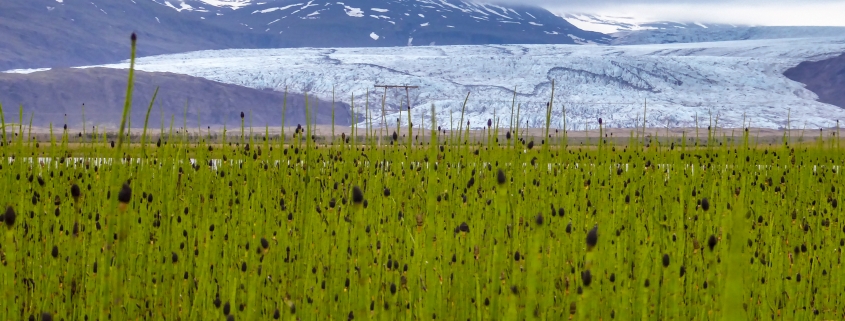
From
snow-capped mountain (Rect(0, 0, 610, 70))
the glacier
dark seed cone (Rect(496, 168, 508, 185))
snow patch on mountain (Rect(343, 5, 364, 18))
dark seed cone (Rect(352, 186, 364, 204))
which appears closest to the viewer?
dark seed cone (Rect(352, 186, 364, 204))

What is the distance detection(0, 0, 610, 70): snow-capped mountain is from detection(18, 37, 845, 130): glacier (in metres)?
93.8

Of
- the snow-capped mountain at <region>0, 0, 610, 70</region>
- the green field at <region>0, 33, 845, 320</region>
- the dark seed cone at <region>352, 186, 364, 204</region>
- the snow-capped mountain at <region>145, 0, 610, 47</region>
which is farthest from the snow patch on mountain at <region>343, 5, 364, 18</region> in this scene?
the dark seed cone at <region>352, 186, 364, 204</region>

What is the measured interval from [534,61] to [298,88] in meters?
13.7

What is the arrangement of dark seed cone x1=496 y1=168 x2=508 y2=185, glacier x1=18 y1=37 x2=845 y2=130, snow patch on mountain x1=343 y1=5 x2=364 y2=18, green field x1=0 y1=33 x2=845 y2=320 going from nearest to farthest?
dark seed cone x1=496 y1=168 x2=508 y2=185 < green field x1=0 y1=33 x2=845 y2=320 < glacier x1=18 y1=37 x2=845 y2=130 < snow patch on mountain x1=343 y1=5 x2=364 y2=18

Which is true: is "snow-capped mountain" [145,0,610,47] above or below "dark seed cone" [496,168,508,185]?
above

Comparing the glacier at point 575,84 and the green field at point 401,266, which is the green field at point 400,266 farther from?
the glacier at point 575,84

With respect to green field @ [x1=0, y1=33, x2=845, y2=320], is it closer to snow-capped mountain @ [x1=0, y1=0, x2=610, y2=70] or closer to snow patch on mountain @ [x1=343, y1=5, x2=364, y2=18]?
snow-capped mountain @ [x1=0, y1=0, x2=610, y2=70]

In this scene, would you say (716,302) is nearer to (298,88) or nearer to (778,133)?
(778,133)

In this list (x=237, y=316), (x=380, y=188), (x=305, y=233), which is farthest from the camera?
(x=380, y=188)

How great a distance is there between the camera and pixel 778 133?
127 feet

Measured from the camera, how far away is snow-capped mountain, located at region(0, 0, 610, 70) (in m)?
135

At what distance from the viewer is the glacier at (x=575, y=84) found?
1542 inches

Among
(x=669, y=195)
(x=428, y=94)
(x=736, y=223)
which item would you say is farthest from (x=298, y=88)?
(x=736, y=223)

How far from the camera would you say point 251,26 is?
178750 mm
